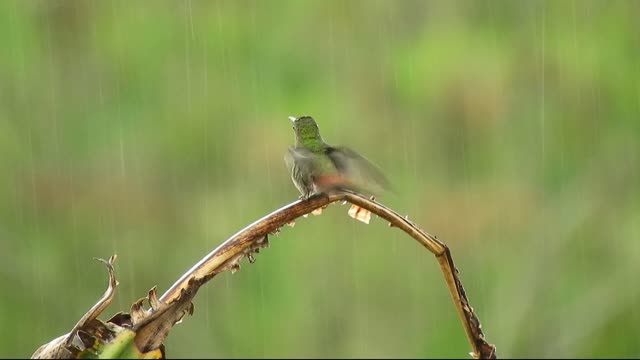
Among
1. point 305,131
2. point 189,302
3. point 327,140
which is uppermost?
point 305,131

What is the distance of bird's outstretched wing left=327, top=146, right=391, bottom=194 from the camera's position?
142cm

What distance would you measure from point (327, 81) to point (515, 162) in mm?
1995

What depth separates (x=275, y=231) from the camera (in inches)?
48.4

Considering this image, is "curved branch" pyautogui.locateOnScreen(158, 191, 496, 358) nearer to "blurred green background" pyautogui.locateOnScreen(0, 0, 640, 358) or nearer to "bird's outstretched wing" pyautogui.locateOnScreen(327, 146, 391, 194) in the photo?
"bird's outstretched wing" pyautogui.locateOnScreen(327, 146, 391, 194)

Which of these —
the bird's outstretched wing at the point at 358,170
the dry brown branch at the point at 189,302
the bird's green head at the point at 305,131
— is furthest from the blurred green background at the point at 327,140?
the dry brown branch at the point at 189,302

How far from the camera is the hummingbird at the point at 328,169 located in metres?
1.42

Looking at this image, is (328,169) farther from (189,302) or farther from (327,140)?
(327,140)

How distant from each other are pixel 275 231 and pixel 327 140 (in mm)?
6572

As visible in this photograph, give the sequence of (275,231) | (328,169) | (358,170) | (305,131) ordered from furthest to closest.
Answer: (305,131)
(328,169)
(358,170)
(275,231)

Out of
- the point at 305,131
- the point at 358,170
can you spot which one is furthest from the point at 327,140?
the point at 358,170

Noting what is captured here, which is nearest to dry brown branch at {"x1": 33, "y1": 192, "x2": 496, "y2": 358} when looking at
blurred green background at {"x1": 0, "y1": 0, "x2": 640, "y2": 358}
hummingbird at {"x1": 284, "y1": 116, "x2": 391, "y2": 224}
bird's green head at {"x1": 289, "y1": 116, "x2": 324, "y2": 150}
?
hummingbird at {"x1": 284, "y1": 116, "x2": 391, "y2": 224}

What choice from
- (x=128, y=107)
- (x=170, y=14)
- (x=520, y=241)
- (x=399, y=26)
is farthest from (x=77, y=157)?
(x=520, y=241)

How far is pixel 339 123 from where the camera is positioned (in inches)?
332

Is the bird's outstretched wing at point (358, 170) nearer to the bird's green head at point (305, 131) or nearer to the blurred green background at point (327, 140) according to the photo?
the bird's green head at point (305, 131)
